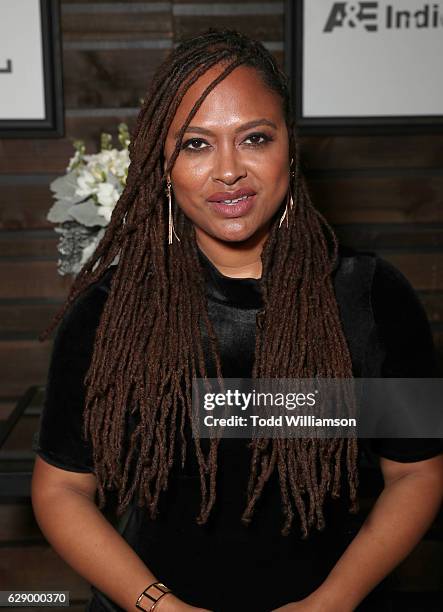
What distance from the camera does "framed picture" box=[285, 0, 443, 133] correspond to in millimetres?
2385

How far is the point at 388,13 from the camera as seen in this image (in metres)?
A: 2.39

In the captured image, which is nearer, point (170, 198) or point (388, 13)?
point (170, 198)

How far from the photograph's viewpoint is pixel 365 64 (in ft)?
7.96

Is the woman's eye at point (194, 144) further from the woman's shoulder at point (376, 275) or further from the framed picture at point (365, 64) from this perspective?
the framed picture at point (365, 64)

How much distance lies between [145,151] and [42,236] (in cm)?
134

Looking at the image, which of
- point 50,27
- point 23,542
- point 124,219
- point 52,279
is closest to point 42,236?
point 52,279

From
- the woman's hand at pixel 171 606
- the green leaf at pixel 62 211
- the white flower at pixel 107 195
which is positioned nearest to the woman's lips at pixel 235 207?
the woman's hand at pixel 171 606

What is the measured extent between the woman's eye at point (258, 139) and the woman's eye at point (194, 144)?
2.7 inches

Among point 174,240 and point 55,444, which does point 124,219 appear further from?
point 55,444

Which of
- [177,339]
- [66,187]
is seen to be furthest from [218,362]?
[66,187]

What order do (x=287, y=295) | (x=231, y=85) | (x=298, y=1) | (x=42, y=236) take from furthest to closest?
(x=42, y=236) < (x=298, y=1) < (x=287, y=295) < (x=231, y=85)

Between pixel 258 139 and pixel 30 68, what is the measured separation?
4.61 feet

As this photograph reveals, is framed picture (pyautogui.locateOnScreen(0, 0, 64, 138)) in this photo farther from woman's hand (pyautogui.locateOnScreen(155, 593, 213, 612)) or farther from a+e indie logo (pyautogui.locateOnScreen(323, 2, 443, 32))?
woman's hand (pyautogui.locateOnScreen(155, 593, 213, 612))

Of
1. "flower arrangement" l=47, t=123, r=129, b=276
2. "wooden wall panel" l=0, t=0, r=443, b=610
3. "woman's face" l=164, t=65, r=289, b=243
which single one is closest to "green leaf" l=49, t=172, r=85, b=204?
"flower arrangement" l=47, t=123, r=129, b=276
